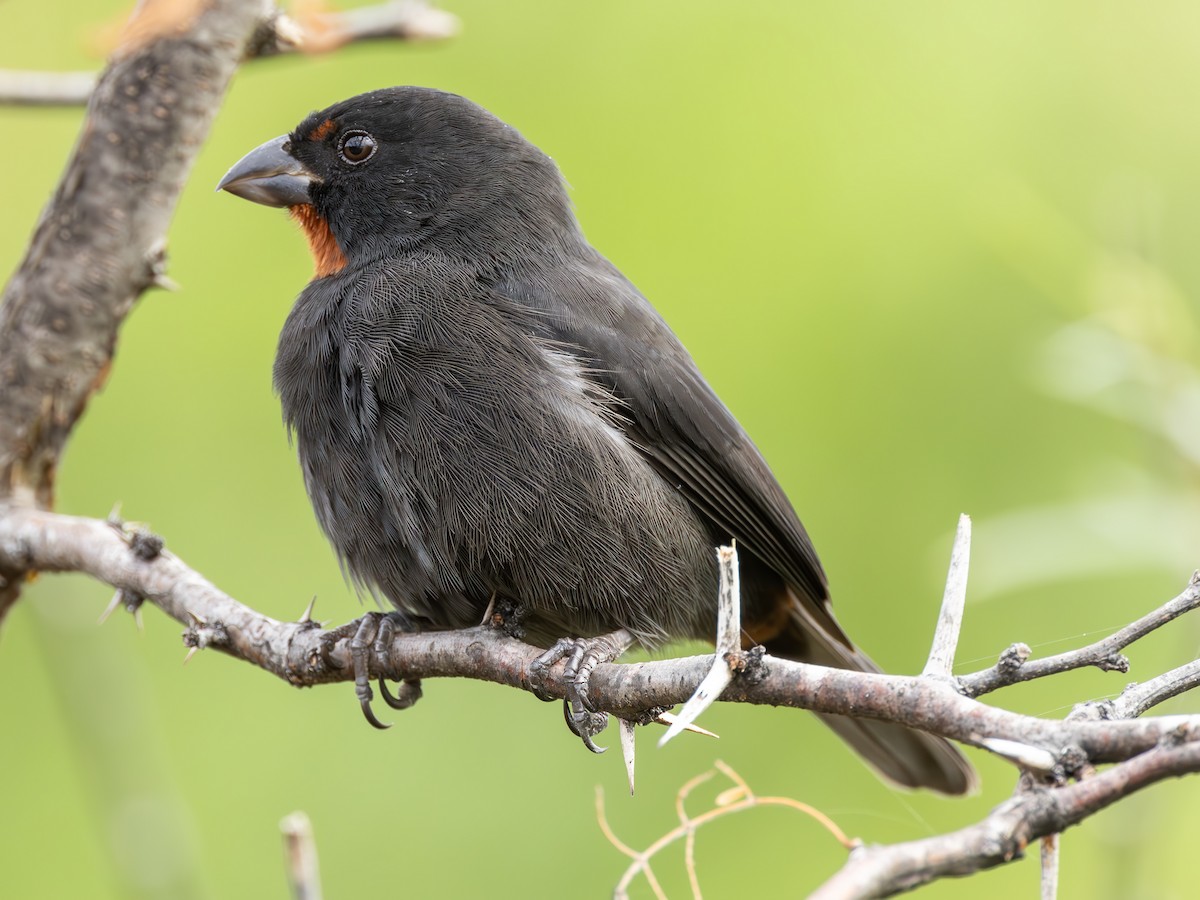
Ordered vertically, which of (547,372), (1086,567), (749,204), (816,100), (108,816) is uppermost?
(816,100)

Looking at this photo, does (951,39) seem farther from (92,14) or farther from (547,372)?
(92,14)

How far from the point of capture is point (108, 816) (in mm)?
3051

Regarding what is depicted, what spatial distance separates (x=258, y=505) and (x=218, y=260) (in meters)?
1.17

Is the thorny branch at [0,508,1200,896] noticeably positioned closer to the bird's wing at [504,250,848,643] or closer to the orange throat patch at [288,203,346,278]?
the bird's wing at [504,250,848,643]

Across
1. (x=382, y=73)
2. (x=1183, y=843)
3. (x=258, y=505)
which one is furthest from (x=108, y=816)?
(x=382, y=73)

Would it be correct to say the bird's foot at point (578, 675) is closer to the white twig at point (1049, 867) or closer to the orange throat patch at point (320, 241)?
the white twig at point (1049, 867)

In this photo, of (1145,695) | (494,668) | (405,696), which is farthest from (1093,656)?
(405,696)

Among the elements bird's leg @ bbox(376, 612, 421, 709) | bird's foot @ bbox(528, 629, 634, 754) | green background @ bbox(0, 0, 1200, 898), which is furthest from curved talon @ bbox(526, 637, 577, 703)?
green background @ bbox(0, 0, 1200, 898)

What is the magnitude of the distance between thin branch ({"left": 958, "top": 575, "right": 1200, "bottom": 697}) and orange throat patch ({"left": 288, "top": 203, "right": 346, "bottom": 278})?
250 centimetres

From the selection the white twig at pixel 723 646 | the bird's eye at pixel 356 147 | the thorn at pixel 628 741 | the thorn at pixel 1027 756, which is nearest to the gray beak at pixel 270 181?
the bird's eye at pixel 356 147

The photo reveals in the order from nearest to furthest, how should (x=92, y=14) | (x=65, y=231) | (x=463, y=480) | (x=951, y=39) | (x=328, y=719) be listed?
(x=463, y=480)
(x=65, y=231)
(x=328, y=719)
(x=951, y=39)
(x=92, y=14)

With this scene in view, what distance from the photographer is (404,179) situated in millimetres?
4016

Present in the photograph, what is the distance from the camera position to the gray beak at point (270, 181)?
4.11 metres

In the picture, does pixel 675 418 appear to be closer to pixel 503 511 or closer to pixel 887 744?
pixel 503 511
